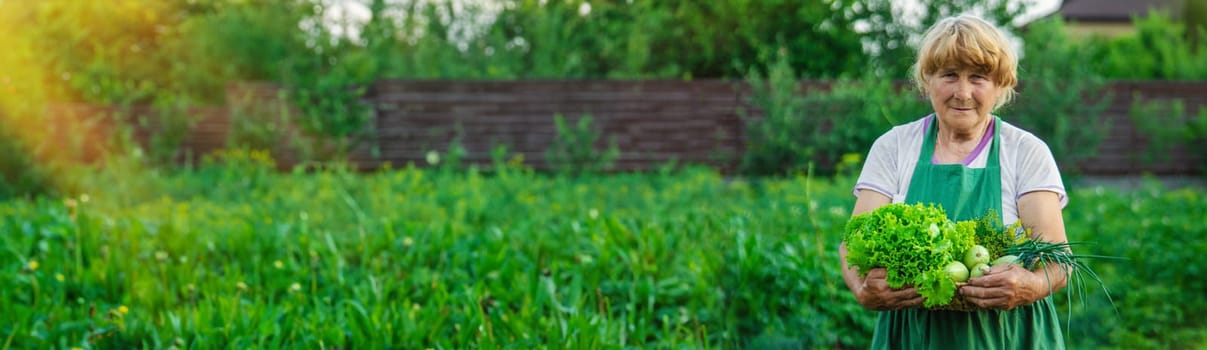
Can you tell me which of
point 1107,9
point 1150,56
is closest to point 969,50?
point 1150,56

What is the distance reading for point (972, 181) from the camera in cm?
230

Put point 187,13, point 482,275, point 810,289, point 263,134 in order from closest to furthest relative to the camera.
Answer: point 810,289 < point 482,275 < point 263,134 < point 187,13

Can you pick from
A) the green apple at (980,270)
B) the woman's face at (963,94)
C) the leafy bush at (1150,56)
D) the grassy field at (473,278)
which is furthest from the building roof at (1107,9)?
the green apple at (980,270)

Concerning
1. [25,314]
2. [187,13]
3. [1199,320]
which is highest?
[187,13]

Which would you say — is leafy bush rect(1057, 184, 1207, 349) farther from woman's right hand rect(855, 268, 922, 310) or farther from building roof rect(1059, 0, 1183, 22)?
building roof rect(1059, 0, 1183, 22)

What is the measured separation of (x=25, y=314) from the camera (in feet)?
14.1

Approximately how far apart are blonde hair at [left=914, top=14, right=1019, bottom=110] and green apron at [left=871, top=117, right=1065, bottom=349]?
143 mm

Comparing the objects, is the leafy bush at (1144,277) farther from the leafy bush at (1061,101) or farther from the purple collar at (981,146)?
the leafy bush at (1061,101)

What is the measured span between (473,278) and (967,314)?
331 centimetres

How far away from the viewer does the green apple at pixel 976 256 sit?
2.12 meters

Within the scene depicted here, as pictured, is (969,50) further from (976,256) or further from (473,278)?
(473,278)

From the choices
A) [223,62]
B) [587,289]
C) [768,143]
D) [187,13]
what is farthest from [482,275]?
→ [187,13]

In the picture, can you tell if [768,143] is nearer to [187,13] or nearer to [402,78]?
[402,78]

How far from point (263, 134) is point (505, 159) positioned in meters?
3.05
